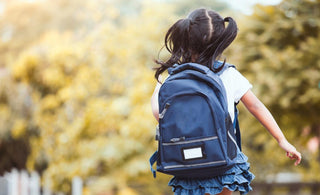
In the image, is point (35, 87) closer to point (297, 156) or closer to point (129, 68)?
point (129, 68)

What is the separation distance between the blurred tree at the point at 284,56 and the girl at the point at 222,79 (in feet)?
11.3

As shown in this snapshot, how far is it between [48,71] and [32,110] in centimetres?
118

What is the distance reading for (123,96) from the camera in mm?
7238

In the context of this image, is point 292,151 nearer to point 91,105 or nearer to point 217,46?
point 217,46

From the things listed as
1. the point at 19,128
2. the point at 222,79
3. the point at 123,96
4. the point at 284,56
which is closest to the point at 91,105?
the point at 123,96

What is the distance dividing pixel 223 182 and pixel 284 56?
3.83 m

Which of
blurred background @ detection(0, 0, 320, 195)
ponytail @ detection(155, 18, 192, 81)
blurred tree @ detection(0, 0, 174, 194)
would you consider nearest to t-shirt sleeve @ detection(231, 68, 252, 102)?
ponytail @ detection(155, 18, 192, 81)

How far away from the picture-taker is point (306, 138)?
6949 millimetres

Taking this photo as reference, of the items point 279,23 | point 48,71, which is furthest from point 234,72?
point 48,71

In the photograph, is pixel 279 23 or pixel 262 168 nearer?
pixel 279 23

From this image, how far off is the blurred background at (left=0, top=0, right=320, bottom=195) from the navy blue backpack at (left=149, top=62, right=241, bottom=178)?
3651 mm

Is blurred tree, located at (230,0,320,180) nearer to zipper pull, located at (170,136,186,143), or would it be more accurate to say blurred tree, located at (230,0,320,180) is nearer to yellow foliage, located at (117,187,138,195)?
yellow foliage, located at (117,187,138,195)

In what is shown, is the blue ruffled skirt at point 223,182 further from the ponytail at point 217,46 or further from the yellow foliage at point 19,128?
the yellow foliage at point 19,128

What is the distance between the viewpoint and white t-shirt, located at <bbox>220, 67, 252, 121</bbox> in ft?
5.91
